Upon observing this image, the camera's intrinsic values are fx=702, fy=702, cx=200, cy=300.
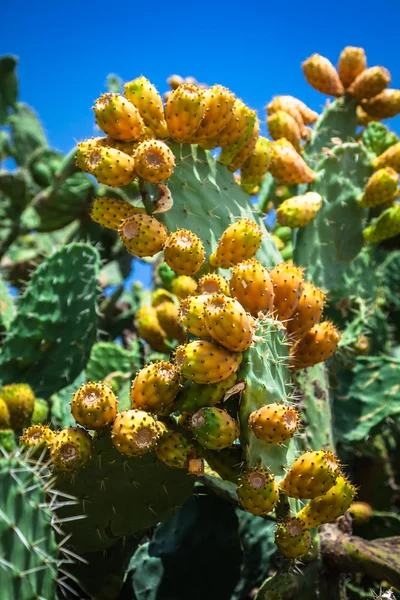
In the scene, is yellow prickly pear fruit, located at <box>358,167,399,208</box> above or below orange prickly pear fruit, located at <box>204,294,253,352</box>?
above

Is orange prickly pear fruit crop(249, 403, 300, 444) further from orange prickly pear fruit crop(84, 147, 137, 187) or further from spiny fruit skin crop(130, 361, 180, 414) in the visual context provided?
orange prickly pear fruit crop(84, 147, 137, 187)

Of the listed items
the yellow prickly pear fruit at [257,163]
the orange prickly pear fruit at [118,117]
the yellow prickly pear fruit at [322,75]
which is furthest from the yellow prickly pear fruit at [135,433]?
the yellow prickly pear fruit at [322,75]

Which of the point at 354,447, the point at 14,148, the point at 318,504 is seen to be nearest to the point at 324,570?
the point at 318,504

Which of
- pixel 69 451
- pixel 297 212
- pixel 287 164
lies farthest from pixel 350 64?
pixel 69 451

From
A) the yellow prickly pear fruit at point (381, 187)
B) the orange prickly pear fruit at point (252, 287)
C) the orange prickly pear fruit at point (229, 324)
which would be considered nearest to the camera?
the orange prickly pear fruit at point (229, 324)

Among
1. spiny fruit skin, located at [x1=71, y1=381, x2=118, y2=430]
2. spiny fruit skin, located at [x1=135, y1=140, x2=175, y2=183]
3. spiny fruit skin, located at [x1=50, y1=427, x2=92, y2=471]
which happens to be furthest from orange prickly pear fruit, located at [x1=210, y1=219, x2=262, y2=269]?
spiny fruit skin, located at [x1=50, y1=427, x2=92, y2=471]

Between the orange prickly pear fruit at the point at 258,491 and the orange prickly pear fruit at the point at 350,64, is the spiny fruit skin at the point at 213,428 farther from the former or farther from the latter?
the orange prickly pear fruit at the point at 350,64

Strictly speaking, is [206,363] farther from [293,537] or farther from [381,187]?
[381,187]
